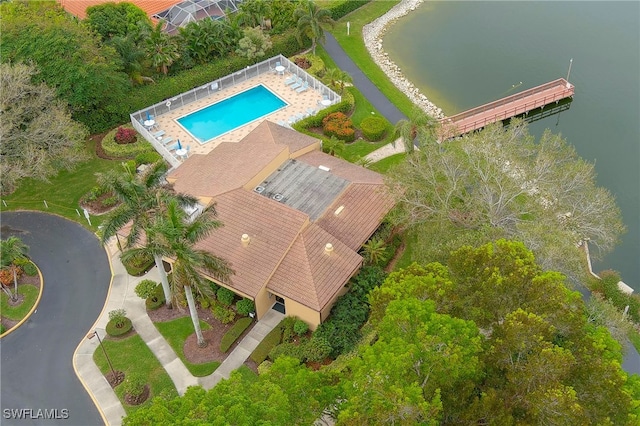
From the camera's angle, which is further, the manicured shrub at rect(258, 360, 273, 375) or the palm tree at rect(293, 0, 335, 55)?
the palm tree at rect(293, 0, 335, 55)

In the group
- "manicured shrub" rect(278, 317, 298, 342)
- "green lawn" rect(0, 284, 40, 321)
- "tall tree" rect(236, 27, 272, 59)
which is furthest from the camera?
"tall tree" rect(236, 27, 272, 59)

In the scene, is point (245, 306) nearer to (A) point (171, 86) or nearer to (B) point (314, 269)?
(B) point (314, 269)

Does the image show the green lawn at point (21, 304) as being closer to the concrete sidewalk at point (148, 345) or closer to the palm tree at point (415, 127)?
the concrete sidewalk at point (148, 345)

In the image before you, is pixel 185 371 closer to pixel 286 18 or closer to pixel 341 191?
pixel 341 191

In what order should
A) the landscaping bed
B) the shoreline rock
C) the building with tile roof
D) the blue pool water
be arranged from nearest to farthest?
the landscaping bed → the building with tile roof → the blue pool water → the shoreline rock

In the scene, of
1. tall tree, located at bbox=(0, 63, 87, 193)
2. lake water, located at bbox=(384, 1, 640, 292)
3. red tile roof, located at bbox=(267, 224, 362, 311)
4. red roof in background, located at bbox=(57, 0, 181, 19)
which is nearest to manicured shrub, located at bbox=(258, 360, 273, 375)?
red tile roof, located at bbox=(267, 224, 362, 311)

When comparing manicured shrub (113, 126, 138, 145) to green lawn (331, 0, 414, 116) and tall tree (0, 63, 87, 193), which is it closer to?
tall tree (0, 63, 87, 193)

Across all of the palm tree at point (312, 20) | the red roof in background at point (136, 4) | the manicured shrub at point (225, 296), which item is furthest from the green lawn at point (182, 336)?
the red roof in background at point (136, 4)

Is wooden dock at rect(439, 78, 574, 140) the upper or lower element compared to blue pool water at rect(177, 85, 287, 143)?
upper
